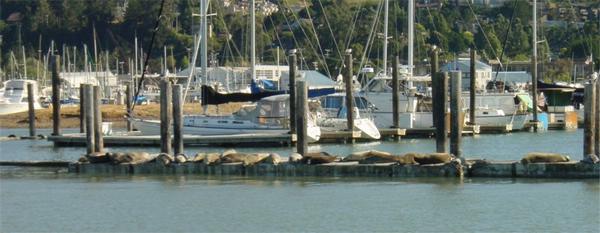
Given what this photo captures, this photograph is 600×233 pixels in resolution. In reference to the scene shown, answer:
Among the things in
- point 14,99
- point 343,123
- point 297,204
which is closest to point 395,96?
point 343,123

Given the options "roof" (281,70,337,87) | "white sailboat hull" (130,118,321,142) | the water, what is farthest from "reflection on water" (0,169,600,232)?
"roof" (281,70,337,87)

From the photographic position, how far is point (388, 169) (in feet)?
137

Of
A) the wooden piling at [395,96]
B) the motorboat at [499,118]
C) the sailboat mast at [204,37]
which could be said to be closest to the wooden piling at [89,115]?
the sailboat mast at [204,37]

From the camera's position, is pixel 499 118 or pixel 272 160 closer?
pixel 272 160

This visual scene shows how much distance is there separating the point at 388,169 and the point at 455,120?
9.54 ft

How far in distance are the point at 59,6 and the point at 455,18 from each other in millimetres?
41720

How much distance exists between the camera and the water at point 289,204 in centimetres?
3475

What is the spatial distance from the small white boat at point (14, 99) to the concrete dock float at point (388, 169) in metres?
49.6

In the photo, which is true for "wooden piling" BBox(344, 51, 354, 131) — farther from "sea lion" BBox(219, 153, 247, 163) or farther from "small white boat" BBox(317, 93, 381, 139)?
"sea lion" BBox(219, 153, 247, 163)

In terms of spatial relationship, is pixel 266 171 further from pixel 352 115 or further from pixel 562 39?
pixel 562 39

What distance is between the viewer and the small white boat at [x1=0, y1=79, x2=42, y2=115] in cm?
9438

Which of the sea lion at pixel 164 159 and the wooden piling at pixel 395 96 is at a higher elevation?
the wooden piling at pixel 395 96

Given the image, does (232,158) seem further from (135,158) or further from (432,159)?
(432,159)

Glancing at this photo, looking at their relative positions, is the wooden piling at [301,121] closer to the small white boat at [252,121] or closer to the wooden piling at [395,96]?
the small white boat at [252,121]
